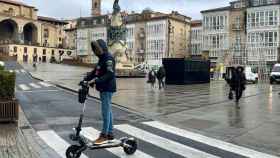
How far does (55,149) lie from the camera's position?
852 cm

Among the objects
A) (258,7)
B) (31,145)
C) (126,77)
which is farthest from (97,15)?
(31,145)

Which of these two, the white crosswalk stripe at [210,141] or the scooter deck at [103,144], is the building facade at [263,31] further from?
the scooter deck at [103,144]

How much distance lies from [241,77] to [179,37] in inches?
Answer: 3169

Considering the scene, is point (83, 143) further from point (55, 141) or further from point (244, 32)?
point (244, 32)

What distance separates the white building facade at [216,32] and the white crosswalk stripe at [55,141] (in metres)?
69.8

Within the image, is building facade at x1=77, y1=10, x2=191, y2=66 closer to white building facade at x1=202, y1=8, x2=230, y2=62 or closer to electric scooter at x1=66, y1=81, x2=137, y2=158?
white building facade at x1=202, y1=8, x2=230, y2=62

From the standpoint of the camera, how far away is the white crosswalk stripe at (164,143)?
831cm

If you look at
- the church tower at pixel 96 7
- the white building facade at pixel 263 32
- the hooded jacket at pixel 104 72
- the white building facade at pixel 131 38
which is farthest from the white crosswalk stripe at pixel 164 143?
the church tower at pixel 96 7

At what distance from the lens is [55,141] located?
30.7 ft


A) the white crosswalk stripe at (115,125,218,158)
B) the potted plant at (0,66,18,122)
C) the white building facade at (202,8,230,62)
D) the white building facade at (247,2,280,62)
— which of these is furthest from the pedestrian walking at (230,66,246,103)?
the white building facade at (202,8,230,62)

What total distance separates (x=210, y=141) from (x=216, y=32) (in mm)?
72341

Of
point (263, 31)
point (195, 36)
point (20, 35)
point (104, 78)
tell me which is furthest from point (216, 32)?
point (104, 78)

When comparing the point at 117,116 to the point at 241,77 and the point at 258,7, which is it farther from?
the point at 258,7

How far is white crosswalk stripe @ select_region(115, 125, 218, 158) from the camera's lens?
831cm
